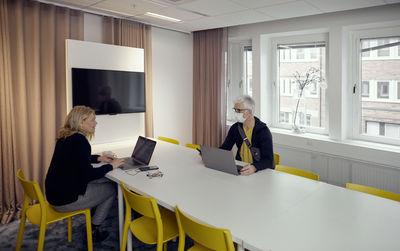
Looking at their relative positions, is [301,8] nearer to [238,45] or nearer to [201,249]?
[238,45]

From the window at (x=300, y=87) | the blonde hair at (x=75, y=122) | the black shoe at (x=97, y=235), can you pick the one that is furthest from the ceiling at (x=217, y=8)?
the black shoe at (x=97, y=235)

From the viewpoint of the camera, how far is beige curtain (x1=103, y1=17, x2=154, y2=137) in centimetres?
441

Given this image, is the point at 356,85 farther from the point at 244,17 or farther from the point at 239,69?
the point at 239,69

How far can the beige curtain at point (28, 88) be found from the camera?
3.49 meters

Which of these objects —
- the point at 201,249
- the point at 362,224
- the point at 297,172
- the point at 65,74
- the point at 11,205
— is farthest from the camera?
the point at 65,74

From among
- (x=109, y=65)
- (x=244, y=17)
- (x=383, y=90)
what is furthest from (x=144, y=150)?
(x=383, y=90)

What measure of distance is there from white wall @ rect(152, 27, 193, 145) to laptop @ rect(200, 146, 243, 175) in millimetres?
2663

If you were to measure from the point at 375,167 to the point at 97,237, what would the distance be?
3.35 meters

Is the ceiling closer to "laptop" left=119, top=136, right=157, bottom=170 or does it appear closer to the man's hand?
"laptop" left=119, top=136, right=157, bottom=170

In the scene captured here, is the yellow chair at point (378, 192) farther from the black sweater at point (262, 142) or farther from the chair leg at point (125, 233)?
the chair leg at point (125, 233)

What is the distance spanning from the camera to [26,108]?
3676 mm

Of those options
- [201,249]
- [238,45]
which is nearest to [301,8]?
[238,45]

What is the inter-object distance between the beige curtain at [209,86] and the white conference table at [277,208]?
8.92 feet

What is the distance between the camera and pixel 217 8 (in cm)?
382
